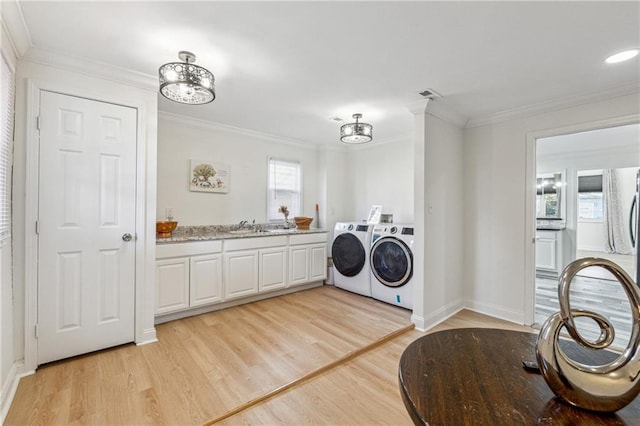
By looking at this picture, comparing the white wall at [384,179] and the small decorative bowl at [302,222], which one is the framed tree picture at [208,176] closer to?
the small decorative bowl at [302,222]

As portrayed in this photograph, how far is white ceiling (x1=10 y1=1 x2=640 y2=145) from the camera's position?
161 centimetres

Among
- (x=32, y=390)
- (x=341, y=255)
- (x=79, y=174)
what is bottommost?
(x=32, y=390)

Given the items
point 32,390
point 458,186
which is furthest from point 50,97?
point 458,186

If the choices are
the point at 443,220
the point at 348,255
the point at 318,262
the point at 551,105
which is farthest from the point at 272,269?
the point at 551,105

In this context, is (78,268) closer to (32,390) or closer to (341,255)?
(32,390)

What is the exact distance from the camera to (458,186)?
3.50 meters

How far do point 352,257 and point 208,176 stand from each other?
87.9 inches

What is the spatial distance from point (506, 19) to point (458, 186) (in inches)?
82.2

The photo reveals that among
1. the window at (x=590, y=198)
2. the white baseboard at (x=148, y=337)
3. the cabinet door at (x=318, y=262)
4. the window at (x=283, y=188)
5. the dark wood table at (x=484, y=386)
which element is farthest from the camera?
the window at (x=590, y=198)

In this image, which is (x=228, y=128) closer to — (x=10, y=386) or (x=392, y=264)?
(x=392, y=264)

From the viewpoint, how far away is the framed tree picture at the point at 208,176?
3.68m

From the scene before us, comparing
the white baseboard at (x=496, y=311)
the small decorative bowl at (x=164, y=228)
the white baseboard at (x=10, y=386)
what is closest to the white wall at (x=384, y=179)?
the white baseboard at (x=496, y=311)

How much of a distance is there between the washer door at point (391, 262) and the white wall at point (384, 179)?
0.94 meters

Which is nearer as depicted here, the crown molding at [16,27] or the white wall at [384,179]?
the crown molding at [16,27]
